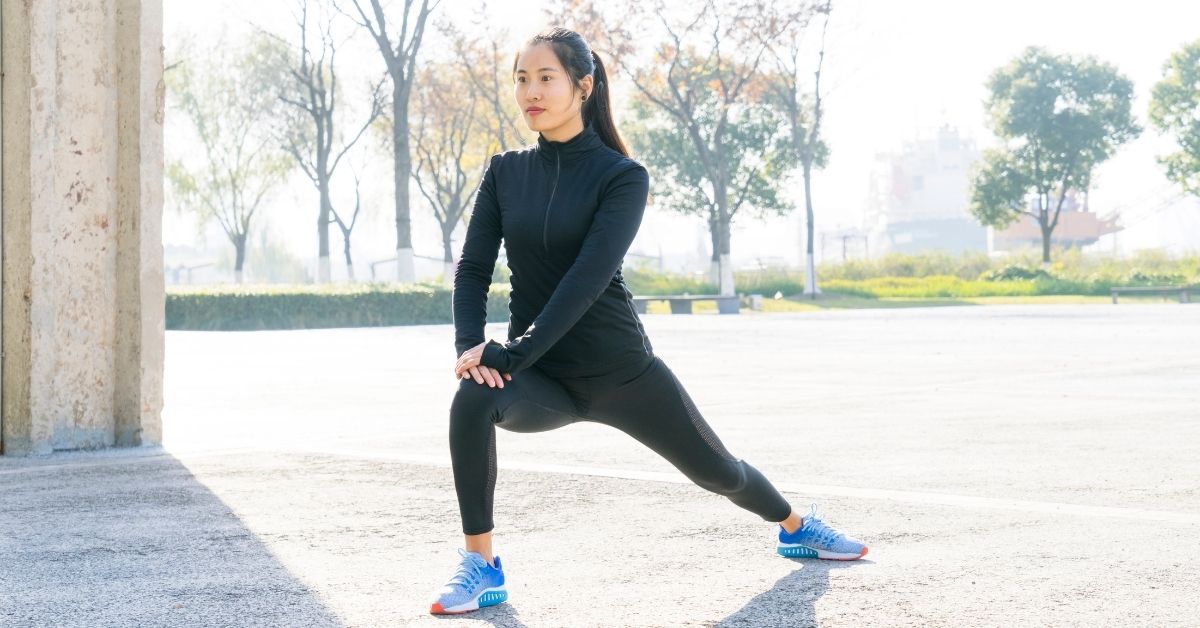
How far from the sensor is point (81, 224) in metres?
7.95

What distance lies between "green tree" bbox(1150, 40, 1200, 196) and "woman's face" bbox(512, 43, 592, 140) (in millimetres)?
60062

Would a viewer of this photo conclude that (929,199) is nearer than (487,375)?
No

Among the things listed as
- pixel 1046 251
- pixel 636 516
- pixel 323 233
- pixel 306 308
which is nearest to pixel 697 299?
pixel 306 308

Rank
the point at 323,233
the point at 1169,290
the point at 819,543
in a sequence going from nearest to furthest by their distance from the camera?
the point at 819,543 → the point at 1169,290 → the point at 323,233

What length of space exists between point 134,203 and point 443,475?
235 cm

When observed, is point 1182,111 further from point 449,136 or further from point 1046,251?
point 449,136

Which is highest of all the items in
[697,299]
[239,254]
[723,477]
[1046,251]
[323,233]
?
[323,233]

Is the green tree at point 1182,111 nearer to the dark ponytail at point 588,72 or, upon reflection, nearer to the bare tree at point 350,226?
the bare tree at point 350,226

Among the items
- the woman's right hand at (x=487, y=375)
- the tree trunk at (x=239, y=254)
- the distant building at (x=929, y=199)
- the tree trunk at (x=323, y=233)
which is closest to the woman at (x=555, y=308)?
the woman's right hand at (x=487, y=375)

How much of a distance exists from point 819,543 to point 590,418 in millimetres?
961

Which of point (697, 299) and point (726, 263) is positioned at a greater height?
point (726, 263)

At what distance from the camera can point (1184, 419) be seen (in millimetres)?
9523

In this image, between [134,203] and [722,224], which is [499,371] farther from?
[722,224]

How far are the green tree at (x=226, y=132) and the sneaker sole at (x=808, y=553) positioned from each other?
170 feet
